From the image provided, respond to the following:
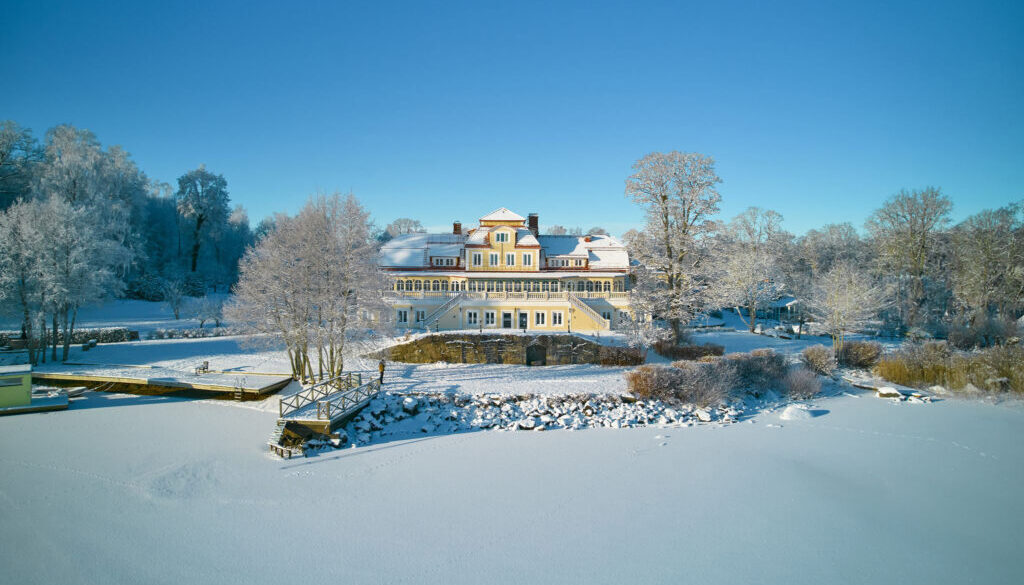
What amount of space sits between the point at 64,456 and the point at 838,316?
36.2 m

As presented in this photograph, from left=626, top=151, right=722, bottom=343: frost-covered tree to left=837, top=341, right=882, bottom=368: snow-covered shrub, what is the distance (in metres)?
8.92

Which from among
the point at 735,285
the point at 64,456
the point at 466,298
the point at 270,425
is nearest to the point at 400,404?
the point at 270,425

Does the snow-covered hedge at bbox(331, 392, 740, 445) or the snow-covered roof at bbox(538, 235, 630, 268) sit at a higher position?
the snow-covered roof at bbox(538, 235, 630, 268)

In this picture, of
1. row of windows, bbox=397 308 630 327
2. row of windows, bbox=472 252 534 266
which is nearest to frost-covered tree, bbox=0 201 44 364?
row of windows, bbox=397 308 630 327

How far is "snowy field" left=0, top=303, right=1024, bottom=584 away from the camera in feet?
26.1

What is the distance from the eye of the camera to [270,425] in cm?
1596

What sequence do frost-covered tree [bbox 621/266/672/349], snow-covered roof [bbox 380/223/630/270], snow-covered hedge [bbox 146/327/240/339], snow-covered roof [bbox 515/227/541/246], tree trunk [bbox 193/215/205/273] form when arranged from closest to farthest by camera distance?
frost-covered tree [bbox 621/266/672/349] < snow-covered hedge [bbox 146/327/240/339] < snow-covered roof [bbox 515/227/541/246] < snow-covered roof [bbox 380/223/630/270] < tree trunk [bbox 193/215/205/273]

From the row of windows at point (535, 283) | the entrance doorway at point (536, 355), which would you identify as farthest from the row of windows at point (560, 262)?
the entrance doorway at point (536, 355)

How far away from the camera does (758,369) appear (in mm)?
21266

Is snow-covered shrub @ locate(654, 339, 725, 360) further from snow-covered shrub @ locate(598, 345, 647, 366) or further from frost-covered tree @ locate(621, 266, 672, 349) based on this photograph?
snow-covered shrub @ locate(598, 345, 647, 366)

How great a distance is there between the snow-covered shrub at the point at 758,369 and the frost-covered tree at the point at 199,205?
54594 millimetres

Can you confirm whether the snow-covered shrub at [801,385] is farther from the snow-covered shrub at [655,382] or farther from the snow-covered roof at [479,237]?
the snow-covered roof at [479,237]

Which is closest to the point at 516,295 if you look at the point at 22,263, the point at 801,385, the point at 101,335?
the point at 801,385

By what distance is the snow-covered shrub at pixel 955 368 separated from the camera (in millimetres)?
19688
